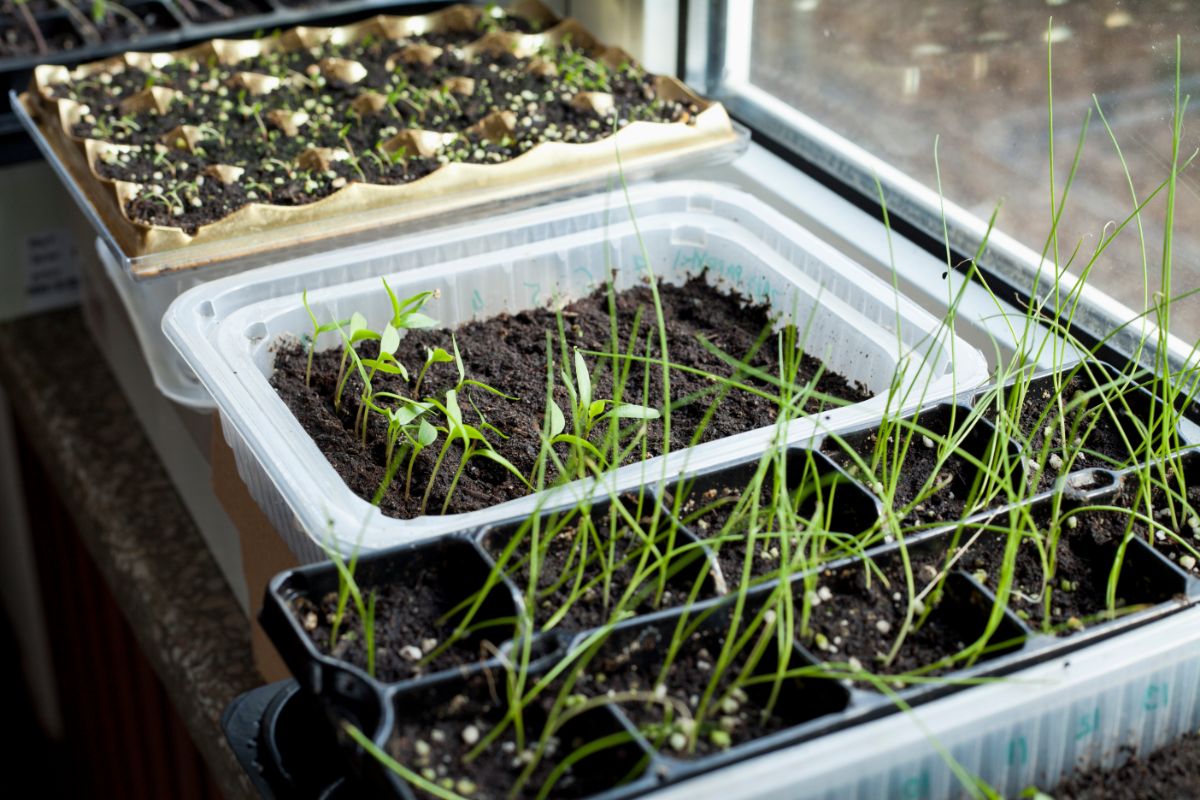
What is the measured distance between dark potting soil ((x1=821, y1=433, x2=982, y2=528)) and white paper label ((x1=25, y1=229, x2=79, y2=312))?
3.15 ft

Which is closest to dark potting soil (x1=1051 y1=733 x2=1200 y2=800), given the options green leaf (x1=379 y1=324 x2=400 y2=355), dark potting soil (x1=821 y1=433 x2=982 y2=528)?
dark potting soil (x1=821 y1=433 x2=982 y2=528)

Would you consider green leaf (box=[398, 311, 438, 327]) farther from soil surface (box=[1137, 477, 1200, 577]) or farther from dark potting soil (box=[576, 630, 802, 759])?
soil surface (box=[1137, 477, 1200, 577])

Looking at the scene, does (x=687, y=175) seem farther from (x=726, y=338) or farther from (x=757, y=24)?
A: (x=726, y=338)

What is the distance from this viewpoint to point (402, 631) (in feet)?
2.33

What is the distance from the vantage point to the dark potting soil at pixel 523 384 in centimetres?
89

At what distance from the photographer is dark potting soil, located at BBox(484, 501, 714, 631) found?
2.37 ft

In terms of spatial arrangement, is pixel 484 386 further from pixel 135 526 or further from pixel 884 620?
pixel 135 526

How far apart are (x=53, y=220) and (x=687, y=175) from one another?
707mm

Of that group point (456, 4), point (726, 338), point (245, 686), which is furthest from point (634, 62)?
point (245, 686)

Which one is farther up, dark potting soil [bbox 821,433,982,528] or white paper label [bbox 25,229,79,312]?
dark potting soil [bbox 821,433,982,528]

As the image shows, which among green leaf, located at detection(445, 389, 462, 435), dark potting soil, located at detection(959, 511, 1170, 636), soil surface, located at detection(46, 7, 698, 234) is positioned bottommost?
dark potting soil, located at detection(959, 511, 1170, 636)

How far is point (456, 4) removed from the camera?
1.56 meters

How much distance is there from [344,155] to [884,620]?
708 mm

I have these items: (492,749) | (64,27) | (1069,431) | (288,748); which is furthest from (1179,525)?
(64,27)
